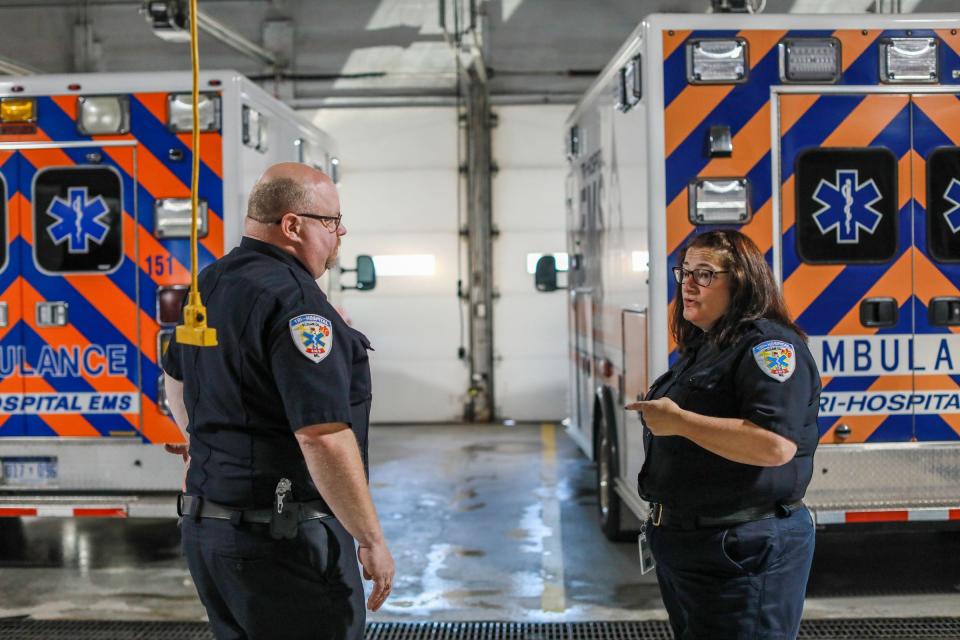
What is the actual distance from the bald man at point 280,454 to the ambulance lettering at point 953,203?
3.45 metres

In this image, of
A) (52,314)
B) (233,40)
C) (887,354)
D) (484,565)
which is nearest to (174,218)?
(52,314)

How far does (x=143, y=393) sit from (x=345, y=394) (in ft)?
11.4

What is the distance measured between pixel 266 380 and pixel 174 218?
10.8ft

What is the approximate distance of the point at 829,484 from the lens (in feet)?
16.2

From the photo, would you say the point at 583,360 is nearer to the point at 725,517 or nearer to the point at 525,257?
the point at 525,257

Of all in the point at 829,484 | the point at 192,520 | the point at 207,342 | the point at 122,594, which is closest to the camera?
the point at 207,342

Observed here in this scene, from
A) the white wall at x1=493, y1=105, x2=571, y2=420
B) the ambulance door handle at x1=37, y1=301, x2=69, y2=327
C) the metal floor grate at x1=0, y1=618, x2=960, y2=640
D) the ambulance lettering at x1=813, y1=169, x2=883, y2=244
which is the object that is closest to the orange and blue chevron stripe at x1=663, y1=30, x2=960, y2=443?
the ambulance lettering at x1=813, y1=169, x2=883, y2=244

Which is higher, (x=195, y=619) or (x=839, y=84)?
(x=839, y=84)

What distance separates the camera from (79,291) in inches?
224

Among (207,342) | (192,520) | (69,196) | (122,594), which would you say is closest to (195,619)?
(122,594)

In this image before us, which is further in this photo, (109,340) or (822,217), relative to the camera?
(109,340)

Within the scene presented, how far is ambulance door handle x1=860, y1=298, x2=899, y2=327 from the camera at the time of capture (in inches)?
196

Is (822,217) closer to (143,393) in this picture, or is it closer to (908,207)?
(908,207)

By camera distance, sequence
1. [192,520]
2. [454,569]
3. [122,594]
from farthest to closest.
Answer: [454,569], [122,594], [192,520]
